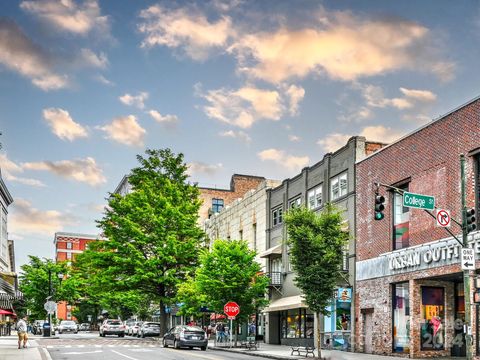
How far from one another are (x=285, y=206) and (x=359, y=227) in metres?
10.4

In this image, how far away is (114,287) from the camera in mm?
55062

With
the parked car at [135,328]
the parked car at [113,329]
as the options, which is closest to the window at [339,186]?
the parked car at [113,329]

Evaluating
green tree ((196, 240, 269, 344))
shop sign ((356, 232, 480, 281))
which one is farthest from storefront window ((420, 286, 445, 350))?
green tree ((196, 240, 269, 344))

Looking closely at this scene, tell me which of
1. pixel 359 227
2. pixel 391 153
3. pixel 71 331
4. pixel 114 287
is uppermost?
pixel 391 153

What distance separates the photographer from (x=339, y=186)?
1523 inches

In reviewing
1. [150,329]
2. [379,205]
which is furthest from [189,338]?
[150,329]

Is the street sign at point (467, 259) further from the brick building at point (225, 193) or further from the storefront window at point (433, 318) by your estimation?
the brick building at point (225, 193)

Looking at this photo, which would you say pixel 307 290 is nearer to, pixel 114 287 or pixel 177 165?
pixel 114 287

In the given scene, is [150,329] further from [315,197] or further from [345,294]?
[345,294]

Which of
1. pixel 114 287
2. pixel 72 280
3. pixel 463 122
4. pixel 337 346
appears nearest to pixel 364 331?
pixel 337 346

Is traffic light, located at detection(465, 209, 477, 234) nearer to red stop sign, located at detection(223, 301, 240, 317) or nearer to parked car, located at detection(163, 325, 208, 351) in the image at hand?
red stop sign, located at detection(223, 301, 240, 317)

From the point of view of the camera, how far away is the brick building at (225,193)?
77.1 meters

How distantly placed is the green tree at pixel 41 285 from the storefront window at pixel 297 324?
167ft

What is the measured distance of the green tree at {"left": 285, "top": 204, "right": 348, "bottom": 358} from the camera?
30141mm
